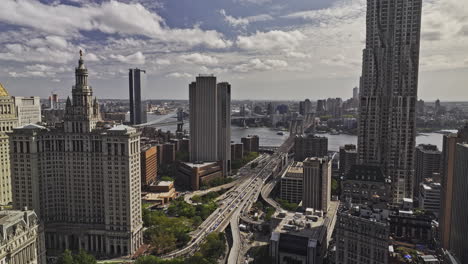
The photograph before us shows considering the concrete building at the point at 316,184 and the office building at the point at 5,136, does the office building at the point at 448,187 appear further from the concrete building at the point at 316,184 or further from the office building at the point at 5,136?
the office building at the point at 5,136

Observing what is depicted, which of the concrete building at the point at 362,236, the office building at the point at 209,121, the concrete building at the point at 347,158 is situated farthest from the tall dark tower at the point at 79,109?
the concrete building at the point at 347,158

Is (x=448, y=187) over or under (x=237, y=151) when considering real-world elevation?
over

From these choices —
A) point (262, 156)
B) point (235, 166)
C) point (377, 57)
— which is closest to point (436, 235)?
point (377, 57)

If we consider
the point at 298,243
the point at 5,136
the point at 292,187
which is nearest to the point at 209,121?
the point at 292,187

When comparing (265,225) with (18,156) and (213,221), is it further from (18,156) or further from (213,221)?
(18,156)

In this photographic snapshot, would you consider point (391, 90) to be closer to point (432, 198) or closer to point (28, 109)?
point (432, 198)

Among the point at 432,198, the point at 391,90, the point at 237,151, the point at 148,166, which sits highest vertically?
the point at 391,90

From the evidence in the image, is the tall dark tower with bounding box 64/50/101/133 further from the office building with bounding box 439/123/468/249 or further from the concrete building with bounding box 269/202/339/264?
the office building with bounding box 439/123/468/249
